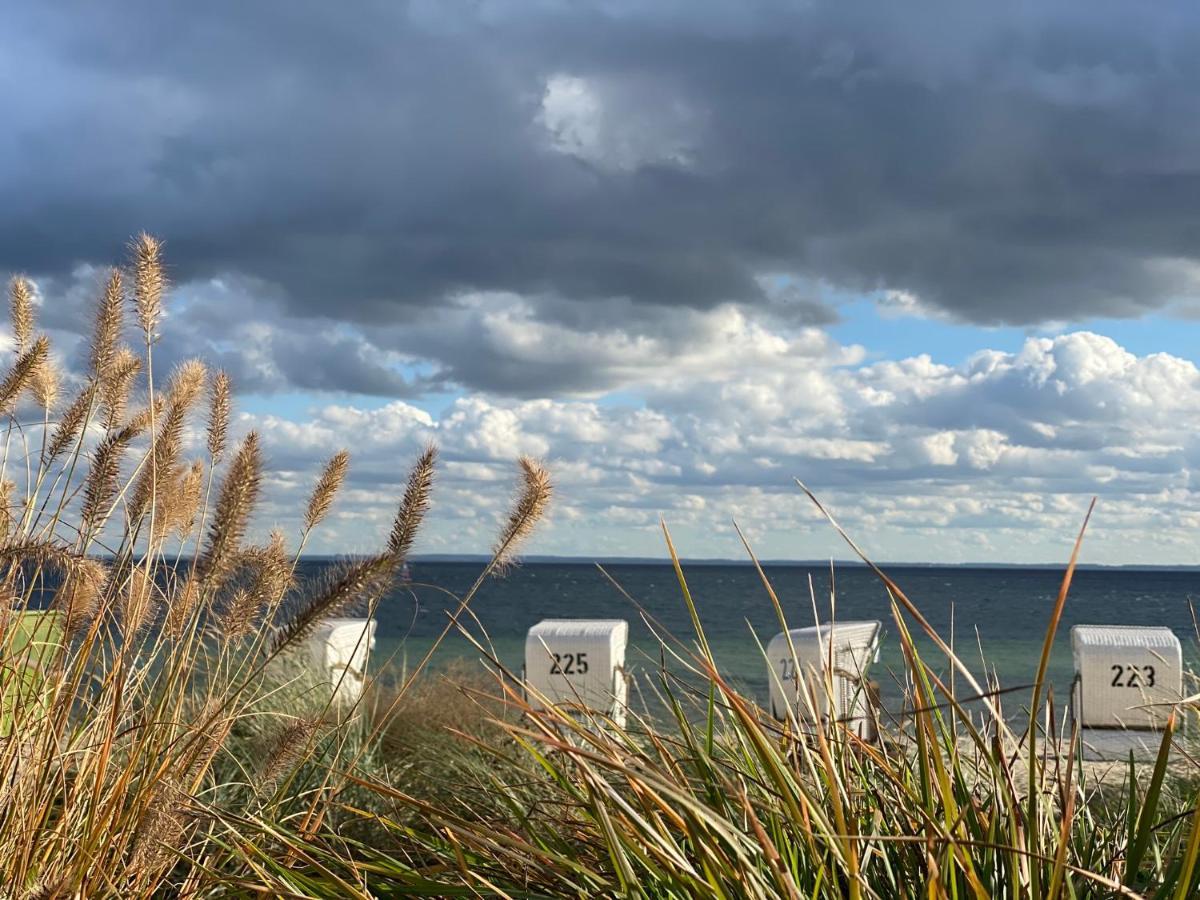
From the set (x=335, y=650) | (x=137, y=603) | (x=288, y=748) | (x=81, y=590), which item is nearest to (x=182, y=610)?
(x=137, y=603)

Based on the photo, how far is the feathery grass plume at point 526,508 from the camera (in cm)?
275

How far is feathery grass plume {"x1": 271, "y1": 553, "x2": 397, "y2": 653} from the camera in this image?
7.90 ft

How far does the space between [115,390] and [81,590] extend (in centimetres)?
67

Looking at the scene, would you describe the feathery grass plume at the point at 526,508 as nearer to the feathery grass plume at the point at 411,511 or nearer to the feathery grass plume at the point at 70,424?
the feathery grass plume at the point at 411,511

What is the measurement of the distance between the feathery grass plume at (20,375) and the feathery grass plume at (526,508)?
1346 millimetres

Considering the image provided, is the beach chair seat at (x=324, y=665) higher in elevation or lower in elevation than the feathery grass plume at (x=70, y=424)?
lower

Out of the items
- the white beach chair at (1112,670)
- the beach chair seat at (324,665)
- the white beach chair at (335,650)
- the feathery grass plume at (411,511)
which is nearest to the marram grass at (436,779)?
the feathery grass plume at (411,511)

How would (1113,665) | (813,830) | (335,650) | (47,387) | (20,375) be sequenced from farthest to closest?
(1113,665) → (335,650) → (47,387) → (20,375) → (813,830)

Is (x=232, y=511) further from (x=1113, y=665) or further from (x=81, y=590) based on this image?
(x=1113, y=665)

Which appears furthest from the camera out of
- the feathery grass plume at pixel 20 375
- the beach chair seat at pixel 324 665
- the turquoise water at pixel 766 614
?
the turquoise water at pixel 766 614

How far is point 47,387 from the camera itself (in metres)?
3.44

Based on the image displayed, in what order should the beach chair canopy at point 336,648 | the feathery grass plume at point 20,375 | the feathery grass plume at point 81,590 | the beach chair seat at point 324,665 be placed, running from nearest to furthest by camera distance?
the feathery grass plume at point 81,590
the feathery grass plume at point 20,375
the beach chair seat at point 324,665
the beach chair canopy at point 336,648

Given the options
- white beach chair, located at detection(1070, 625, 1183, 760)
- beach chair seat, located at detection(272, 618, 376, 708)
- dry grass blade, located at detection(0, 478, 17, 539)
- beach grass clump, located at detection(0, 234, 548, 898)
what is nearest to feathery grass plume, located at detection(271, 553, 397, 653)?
beach grass clump, located at detection(0, 234, 548, 898)

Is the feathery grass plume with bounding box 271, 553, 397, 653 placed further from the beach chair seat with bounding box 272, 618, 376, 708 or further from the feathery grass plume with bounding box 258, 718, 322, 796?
the beach chair seat with bounding box 272, 618, 376, 708
